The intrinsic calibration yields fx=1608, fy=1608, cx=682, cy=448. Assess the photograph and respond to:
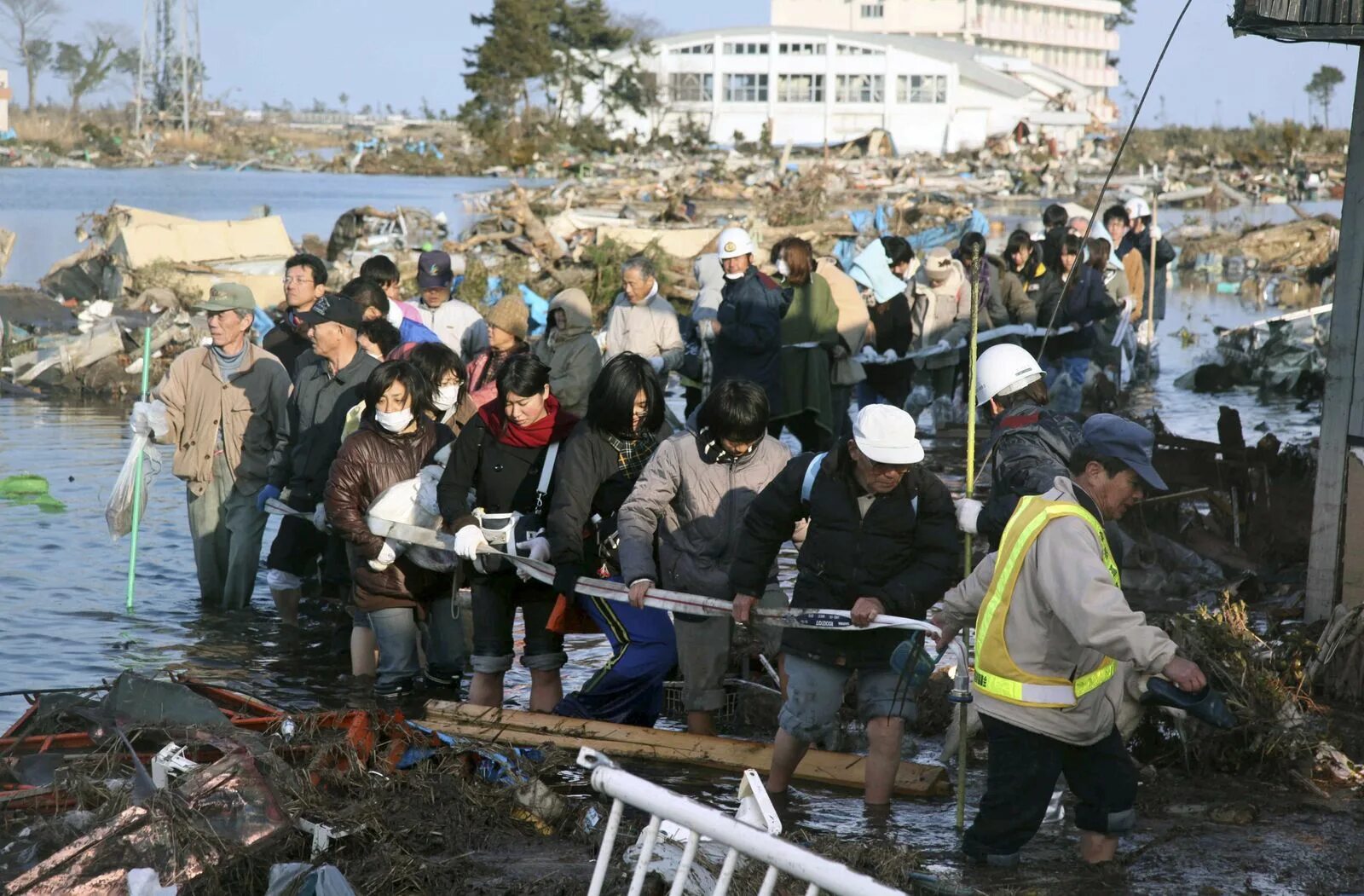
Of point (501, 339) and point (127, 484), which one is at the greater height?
point (501, 339)

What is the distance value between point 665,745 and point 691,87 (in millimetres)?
85311

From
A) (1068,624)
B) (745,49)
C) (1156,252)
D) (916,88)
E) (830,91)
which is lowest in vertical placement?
(1068,624)

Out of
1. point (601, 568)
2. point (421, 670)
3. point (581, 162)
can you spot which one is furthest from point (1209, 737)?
point (581, 162)

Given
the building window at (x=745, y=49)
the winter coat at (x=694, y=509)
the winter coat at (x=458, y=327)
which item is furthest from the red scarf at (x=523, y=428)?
the building window at (x=745, y=49)

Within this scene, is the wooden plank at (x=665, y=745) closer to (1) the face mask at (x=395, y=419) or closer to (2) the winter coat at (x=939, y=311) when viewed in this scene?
(1) the face mask at (x=395, y=419)

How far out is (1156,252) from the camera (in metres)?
18.1

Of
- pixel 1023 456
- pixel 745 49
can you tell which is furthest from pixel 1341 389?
pixel 745 49

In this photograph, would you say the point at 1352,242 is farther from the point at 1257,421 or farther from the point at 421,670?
the point at 1257,421

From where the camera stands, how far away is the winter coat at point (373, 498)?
7238mm

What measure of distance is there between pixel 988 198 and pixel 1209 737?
50343 millimetres

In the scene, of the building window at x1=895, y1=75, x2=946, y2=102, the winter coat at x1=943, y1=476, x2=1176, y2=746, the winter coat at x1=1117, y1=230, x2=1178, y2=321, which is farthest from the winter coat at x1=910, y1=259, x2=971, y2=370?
the building window at x1=895, y1=75, x2=946, y2=102

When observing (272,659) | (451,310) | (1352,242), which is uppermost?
(1352,242)

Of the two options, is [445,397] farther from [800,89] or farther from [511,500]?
[800,89]

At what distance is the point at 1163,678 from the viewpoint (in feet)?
15.2
